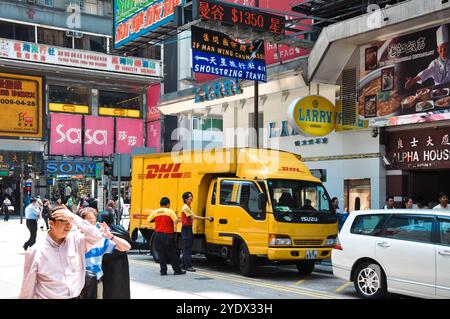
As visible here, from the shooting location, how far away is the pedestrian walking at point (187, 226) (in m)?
13.4

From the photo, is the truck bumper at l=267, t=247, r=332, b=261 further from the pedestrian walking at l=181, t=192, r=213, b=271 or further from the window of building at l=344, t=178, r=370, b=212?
the window of building at l=344, t=178, r=370, b=212

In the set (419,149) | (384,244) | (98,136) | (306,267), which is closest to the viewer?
(384,244)

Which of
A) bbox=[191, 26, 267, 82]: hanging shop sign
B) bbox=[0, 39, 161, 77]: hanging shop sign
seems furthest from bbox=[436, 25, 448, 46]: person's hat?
bbox=[0, 39, 161, 77]: hanging shop sign

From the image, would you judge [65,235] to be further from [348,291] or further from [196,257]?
[196,257]

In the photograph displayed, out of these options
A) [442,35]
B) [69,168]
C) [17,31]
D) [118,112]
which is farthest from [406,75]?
[118,112]

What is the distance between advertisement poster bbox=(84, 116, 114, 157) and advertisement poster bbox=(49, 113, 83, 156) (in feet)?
1.75

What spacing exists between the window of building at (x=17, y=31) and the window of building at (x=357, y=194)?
28.2m

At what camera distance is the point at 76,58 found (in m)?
41.3

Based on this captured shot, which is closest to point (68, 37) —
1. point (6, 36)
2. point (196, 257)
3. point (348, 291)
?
point (6, 36)

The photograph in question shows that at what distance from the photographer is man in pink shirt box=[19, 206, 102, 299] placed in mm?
4652

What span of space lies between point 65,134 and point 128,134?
16.7ft

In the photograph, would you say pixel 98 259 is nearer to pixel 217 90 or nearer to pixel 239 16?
pixel 239 16

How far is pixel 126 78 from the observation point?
4403cm
